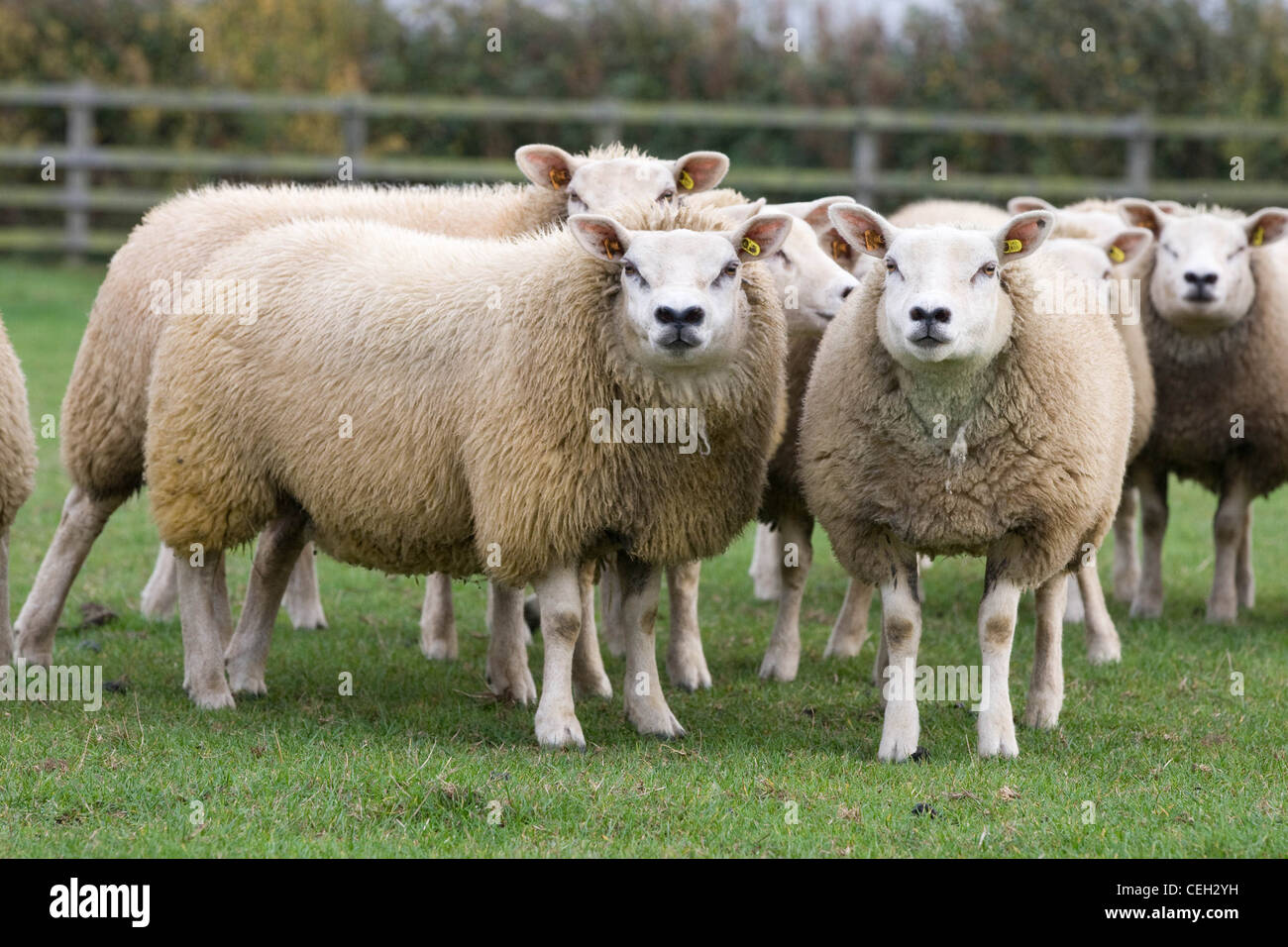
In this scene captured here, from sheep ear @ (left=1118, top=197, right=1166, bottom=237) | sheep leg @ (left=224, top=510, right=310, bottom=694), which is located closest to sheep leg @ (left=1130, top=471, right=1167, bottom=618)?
sheep ear @ (left=1118, top=197, right=1166, bottom=237)

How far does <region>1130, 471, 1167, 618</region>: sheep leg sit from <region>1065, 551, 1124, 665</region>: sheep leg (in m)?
1.06

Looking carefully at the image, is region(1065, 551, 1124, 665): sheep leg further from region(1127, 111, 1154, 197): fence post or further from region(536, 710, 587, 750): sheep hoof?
region(1127, 111, 1154, 197): fence post

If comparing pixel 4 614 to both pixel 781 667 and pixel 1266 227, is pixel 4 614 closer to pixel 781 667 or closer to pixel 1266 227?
pixel 781 667

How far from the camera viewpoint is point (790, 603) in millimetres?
6785

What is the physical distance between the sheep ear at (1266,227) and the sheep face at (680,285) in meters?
3.31

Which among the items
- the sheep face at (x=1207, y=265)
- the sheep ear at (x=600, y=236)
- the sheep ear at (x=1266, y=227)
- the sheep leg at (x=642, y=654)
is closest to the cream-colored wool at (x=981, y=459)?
the sheep leg at (x=642, y=654)

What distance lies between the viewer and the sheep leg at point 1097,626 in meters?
7.05

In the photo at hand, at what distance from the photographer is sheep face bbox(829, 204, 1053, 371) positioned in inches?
202

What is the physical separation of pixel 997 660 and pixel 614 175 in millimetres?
2480

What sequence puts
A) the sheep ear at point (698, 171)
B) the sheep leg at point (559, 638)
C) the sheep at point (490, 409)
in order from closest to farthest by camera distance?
the sheep at point (490, 409)
the sheep leg at point (559, 638)
the sheep ear at point (698, 171)

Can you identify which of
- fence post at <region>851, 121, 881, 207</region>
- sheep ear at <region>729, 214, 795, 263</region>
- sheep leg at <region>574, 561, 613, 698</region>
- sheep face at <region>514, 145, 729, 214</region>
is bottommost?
sheep leg at <region>574, 561, 613, 698</region>

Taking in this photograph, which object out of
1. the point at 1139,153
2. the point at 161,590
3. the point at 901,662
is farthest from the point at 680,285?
the point at 1139,153

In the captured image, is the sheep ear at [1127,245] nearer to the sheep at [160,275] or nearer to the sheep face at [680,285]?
the sheep at [160,275]

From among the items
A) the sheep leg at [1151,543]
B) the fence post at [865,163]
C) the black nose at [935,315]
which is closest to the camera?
the black nose at [935,315]
